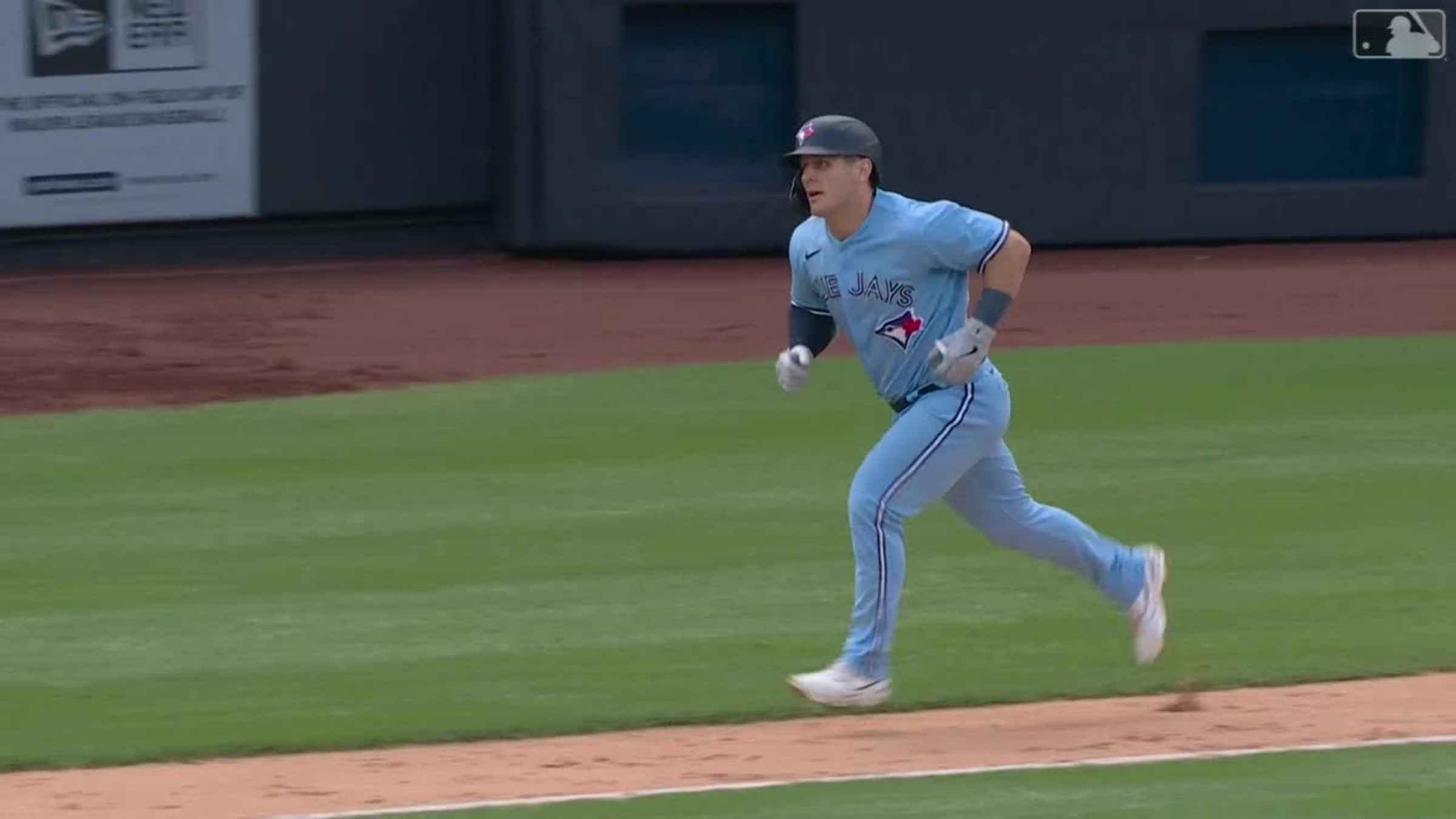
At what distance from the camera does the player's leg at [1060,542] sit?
689cm

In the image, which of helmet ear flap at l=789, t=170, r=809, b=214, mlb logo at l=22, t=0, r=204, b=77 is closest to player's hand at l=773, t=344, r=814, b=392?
helmet ear flap at l=789, t=170, r=809, b=214

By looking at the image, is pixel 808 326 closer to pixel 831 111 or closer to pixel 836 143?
pixel 836 143

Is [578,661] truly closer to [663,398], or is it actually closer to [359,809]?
[359,809]

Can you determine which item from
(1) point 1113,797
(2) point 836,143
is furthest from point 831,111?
(1) point 1113,797

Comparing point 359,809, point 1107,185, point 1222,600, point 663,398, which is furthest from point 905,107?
point 359,809

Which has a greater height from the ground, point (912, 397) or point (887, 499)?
point (912, 397)

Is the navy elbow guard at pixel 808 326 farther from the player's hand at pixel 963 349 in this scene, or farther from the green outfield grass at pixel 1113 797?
the green outfield grass at pixel 1113 797

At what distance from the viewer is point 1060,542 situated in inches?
273

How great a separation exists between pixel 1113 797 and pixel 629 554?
12.9ft

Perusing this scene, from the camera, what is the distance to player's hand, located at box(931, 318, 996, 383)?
6441mm

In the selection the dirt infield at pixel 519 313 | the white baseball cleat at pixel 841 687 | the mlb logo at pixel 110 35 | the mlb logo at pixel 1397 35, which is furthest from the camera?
the mlb logo at pixel 1397 35

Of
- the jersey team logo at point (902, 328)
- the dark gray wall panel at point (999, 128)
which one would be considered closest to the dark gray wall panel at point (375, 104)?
the dark gray wall panel at point (999, 128)

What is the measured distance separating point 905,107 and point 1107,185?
1849mm

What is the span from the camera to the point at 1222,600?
8727 millimetres
